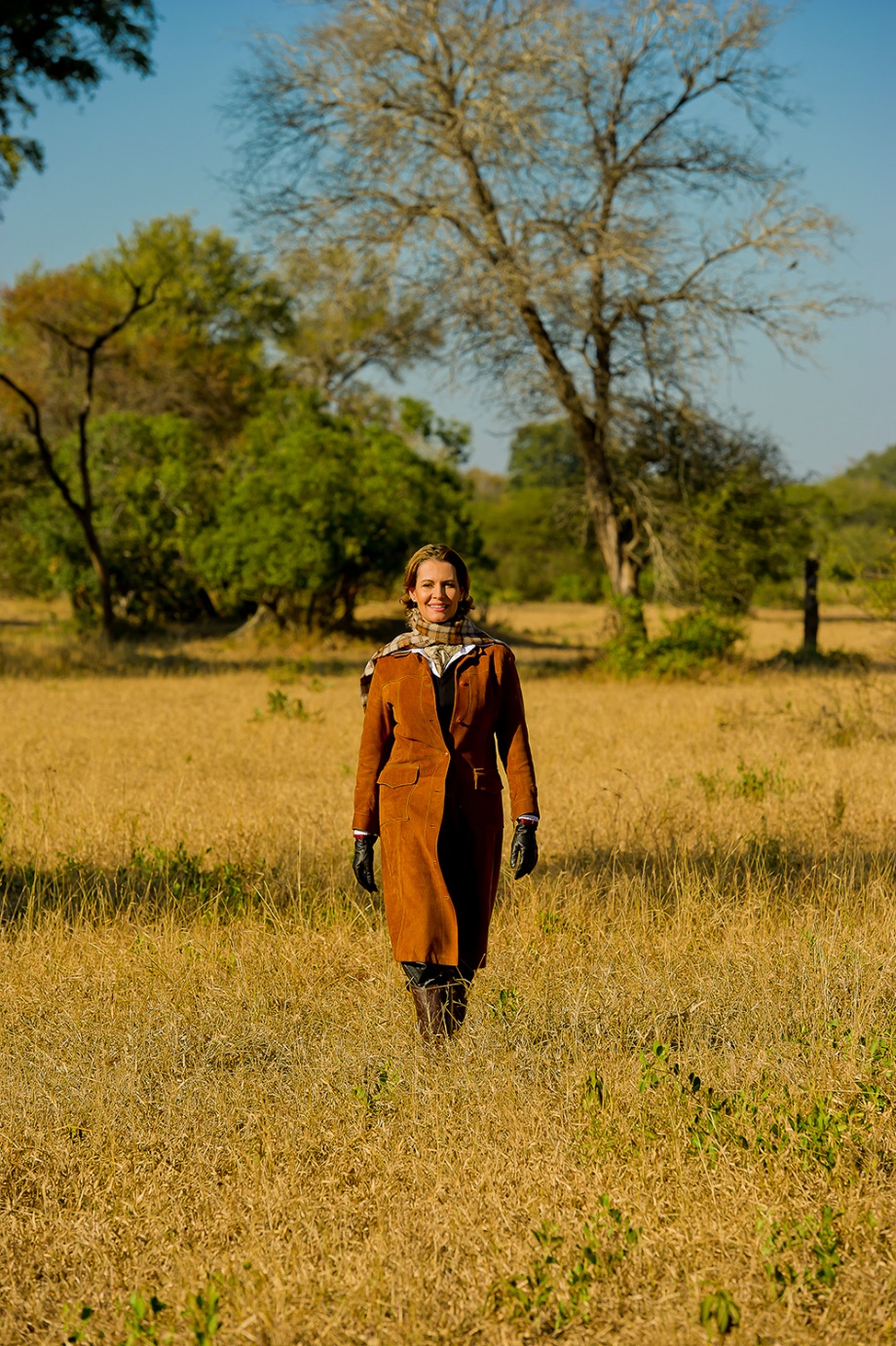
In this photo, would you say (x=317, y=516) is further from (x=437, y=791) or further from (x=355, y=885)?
(x=437, y=791)

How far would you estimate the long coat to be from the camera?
417 cm

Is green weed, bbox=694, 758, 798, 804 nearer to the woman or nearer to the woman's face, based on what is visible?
the woman

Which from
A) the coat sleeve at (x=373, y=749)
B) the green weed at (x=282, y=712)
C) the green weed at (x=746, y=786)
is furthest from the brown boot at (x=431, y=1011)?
the green weed at (x=282, y=712)

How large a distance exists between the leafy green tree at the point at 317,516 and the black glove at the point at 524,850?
61.0 ft

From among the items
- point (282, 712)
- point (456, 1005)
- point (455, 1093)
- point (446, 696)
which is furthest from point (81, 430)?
point (455, 1093)

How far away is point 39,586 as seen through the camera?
32.3 metres

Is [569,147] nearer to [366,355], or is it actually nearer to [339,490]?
[339,490]

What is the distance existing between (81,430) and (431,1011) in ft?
60.9

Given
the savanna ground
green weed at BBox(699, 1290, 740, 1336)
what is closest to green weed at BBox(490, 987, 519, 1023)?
the savanna ground

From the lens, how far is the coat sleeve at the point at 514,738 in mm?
4363

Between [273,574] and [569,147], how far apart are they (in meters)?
9.16

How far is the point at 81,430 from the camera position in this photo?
21.0m

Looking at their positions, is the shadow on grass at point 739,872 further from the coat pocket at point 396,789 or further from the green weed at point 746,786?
the coat pocket at point 396,789

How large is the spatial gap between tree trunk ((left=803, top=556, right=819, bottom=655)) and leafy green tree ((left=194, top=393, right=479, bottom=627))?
25.1 feet
